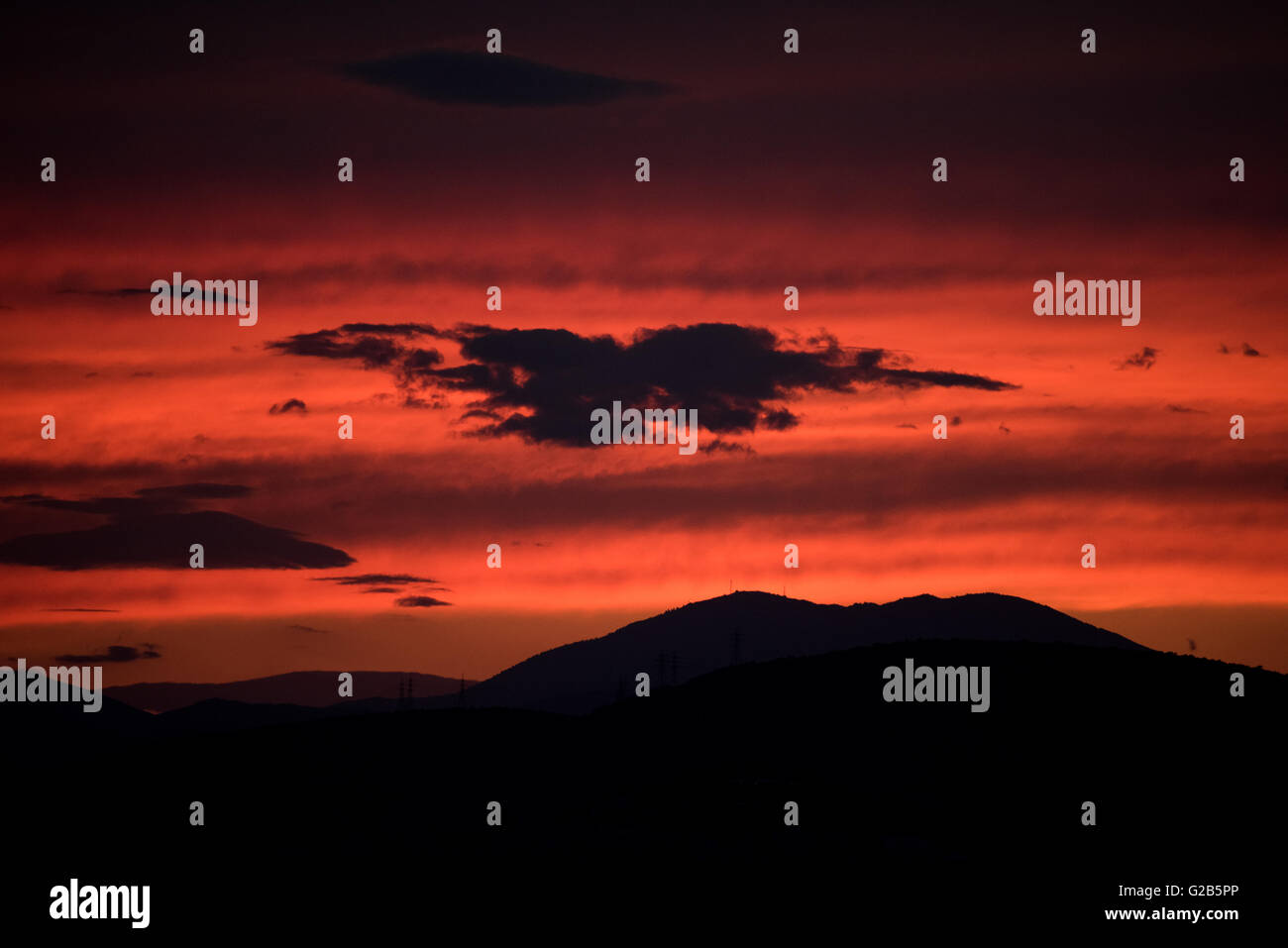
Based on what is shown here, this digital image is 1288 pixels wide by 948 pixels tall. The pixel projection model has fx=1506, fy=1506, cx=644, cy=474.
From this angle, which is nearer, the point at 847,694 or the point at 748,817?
the point at 748,817

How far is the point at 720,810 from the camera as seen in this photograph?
84750 millimetres

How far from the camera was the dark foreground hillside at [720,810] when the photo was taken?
6638 cm

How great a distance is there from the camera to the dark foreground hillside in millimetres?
66375

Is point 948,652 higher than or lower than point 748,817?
higher
